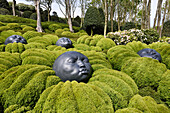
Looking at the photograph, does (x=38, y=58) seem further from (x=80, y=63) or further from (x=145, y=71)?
(x=145, y=71)

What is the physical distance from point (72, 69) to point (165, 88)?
275 centimetres

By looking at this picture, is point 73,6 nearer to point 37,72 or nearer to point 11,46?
point 11,46

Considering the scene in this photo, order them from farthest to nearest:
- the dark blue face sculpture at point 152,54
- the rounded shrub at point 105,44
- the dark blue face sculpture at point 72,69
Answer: the rounded shrub at point 105,44, the dark blue face sculpture at point 152,54, the dark blue face sculpture at point 72,69

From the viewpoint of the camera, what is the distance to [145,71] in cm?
347

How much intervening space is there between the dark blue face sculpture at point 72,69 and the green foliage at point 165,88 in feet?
7.35

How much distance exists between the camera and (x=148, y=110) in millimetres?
2033

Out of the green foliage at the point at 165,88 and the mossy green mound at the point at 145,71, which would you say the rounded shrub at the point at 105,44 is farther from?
the green foliage at the point at 165,88

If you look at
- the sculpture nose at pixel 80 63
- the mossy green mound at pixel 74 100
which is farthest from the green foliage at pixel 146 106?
the sculpture nose at pixel 80 63

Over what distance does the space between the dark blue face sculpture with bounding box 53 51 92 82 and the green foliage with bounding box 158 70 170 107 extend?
2239 mm

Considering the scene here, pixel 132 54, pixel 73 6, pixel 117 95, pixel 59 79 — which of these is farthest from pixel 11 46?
pixel 73 6

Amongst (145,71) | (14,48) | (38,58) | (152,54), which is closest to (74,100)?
(38,58)

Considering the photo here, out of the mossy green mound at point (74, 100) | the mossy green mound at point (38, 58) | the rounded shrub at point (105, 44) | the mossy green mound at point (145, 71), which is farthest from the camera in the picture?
the rounded shrub at point (105, 44)

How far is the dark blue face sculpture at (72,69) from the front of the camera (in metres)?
2.69

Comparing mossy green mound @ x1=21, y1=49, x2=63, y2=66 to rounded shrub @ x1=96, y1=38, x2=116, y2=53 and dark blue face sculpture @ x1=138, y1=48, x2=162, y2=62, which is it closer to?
dark blue face sculpture @ x1=138, y1=48, x2=162, y2=62
